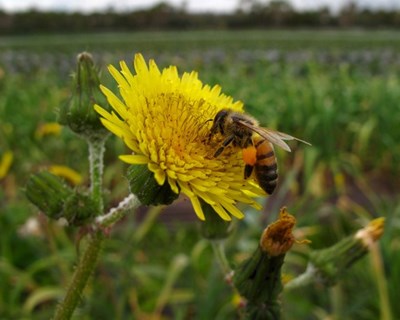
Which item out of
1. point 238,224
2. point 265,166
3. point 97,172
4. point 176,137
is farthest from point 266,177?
point 238,224

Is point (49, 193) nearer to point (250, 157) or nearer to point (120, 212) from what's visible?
point (120, 212)

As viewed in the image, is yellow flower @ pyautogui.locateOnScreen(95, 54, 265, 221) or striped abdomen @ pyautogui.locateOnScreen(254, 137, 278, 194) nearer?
yellow flower @ pyautogui.locateOnScreen(95, 54, 265, 221)

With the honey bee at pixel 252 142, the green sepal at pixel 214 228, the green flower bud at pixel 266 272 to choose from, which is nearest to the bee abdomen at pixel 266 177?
the honey bee at pixel 252 142

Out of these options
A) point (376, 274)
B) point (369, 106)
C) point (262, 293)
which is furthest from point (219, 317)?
point (369, 106)

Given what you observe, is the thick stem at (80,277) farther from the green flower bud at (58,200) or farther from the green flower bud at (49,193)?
the green flower bud at (49,193)

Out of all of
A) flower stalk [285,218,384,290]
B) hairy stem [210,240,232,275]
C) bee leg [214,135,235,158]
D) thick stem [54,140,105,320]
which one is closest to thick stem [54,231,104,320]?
thick stem [54,140,105,320]

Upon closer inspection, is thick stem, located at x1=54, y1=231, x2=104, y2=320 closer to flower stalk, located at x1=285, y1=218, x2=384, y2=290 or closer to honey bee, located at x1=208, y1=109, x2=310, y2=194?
honey bee, located at x1=208, y1=109, x2=310, y2=194
